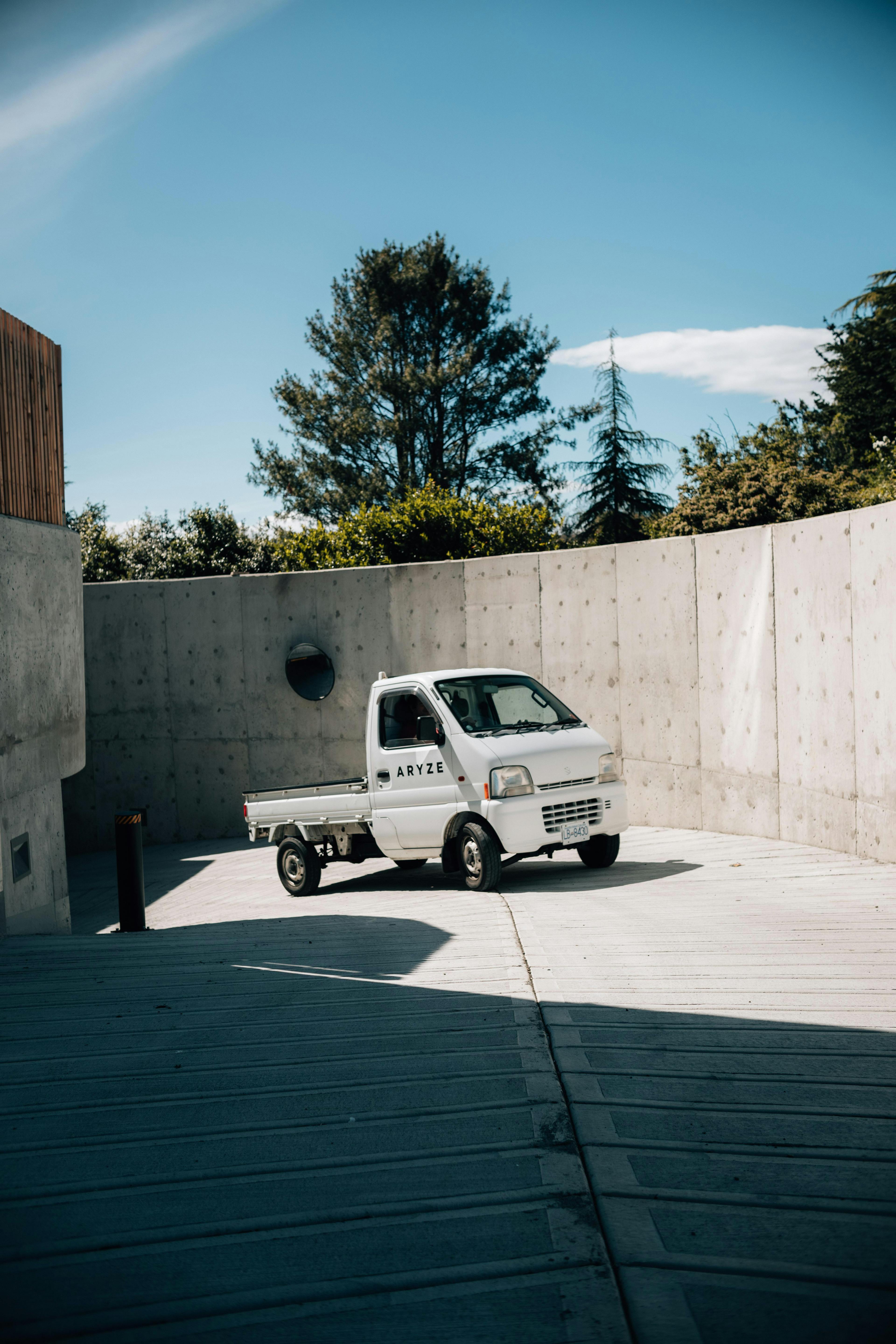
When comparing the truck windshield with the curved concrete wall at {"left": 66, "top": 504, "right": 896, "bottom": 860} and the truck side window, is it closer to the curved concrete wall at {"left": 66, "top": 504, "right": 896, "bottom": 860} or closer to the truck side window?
the truck side window

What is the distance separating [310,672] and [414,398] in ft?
88.9

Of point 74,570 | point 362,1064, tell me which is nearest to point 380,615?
point 74,570

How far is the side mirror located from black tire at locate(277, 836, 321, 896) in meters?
2.06

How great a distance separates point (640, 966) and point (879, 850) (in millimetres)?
4078

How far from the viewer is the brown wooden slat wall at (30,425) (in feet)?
33.0

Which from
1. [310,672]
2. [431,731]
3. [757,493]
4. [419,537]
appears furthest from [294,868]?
[757,493]

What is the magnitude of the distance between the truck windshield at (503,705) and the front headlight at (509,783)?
0.61 m

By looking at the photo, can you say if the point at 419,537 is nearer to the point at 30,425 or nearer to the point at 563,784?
the point at 30,425

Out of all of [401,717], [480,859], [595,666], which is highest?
[595,666]

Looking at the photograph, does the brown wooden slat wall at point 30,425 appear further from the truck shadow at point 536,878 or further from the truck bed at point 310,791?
the truck shadow at point 536,878

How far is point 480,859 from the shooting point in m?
9.62

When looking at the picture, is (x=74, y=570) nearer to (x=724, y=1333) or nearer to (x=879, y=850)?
(x=879, y=850)

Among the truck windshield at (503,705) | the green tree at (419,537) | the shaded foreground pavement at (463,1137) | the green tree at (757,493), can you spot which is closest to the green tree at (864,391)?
the green tree at (757,493)

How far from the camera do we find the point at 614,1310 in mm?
2654
